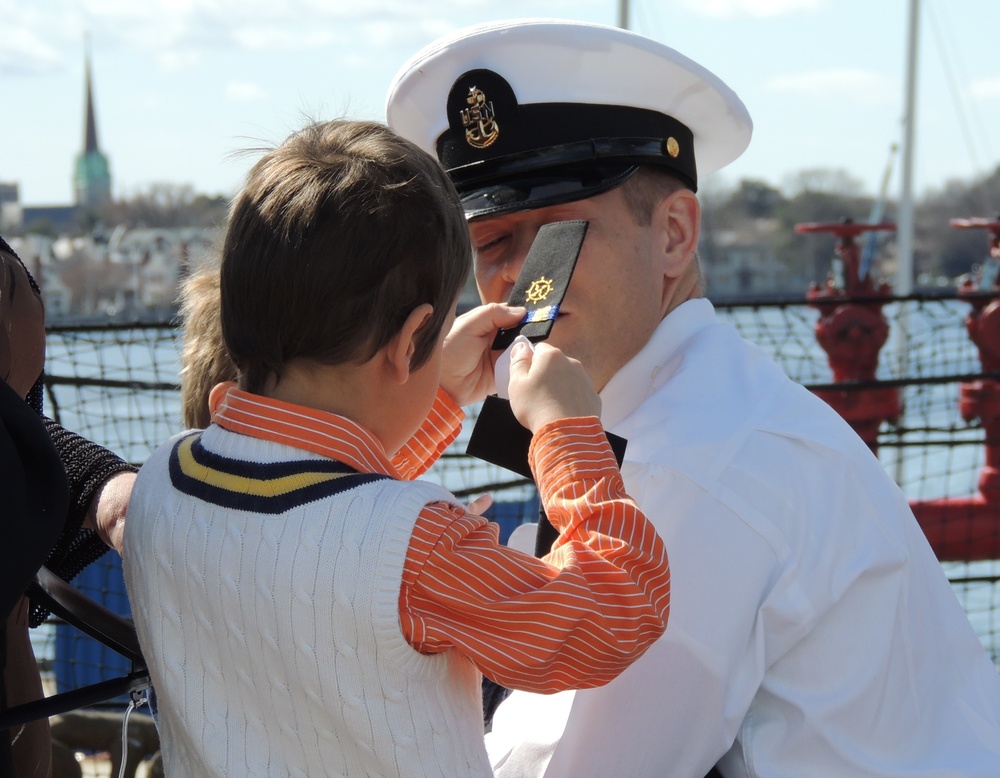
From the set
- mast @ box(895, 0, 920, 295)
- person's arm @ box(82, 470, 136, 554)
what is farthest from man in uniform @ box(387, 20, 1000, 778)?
mast @ box(895, 0, 920, 295)

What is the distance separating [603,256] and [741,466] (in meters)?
0.45

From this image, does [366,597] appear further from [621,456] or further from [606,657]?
[621,456]

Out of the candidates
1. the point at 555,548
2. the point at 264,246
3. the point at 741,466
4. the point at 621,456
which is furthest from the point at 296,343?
the point at 741,466

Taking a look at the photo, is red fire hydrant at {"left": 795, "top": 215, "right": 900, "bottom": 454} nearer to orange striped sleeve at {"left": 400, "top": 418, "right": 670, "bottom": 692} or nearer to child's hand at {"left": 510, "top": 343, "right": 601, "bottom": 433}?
child's hand at {"left": 510, "top": 343, "right": 601, "bottom": 433}

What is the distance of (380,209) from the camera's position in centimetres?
135

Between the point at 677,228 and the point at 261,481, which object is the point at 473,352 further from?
the point at 261,481

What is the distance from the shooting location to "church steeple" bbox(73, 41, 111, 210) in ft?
150

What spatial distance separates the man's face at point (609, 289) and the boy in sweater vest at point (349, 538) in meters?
0.47

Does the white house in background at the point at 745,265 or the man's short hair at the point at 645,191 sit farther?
the white house in background at the point at 745,265

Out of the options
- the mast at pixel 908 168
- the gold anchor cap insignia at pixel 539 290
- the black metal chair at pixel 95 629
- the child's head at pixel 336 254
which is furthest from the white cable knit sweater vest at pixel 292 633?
the mast at pixel 908 168

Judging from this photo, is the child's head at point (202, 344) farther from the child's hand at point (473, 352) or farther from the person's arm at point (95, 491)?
the child's hand at point (473, 352)

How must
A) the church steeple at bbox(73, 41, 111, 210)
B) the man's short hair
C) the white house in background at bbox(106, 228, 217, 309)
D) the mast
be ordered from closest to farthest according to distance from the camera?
the man's short hair → the mast → the white house in background at bbox(106, 228, 217, 309) → the church steeple at bbox(73, 41, 111, 210)

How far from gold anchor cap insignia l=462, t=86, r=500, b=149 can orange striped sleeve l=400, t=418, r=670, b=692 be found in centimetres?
84

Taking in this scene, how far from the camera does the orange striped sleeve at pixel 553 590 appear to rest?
1.29 meters
